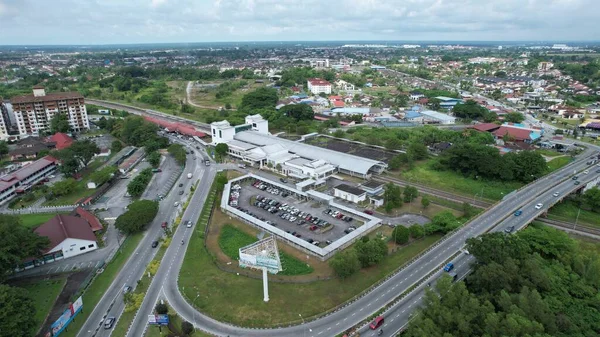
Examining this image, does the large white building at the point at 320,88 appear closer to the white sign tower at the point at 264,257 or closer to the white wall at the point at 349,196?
the white wall at the point at 349,196

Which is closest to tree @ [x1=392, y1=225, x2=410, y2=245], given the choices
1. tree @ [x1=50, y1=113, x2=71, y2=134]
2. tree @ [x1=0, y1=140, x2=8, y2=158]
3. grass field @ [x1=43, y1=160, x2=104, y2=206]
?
grass field @ [x1=43, y1=160, x2=104, y2=206]

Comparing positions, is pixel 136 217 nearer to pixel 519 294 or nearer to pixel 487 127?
pixel 519 294

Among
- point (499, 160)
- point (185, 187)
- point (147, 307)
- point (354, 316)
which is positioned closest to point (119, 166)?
point (185, 187)

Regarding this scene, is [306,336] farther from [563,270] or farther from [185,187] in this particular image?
[185,187]

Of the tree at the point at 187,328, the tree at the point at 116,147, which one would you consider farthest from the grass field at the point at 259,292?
the tree at the point at 116,147

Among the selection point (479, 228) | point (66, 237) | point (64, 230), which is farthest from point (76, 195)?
point (479, 228)

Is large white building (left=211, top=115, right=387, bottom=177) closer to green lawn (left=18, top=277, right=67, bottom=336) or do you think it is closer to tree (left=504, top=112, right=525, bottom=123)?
green lawn (left=18, top=277, right=67, bottom=336)
